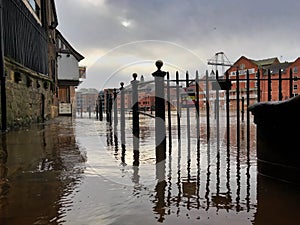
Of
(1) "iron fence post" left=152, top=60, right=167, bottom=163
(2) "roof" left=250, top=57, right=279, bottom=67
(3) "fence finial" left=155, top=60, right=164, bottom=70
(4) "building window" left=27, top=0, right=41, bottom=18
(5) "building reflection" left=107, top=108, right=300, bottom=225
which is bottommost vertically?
(5) "building reflection" left=107, top=108, right=300, bottom=225

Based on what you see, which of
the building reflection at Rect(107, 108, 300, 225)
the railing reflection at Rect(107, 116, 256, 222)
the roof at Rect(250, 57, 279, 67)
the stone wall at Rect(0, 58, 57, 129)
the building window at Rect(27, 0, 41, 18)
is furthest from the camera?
the roof at Rect(250, 57, 279, 67)

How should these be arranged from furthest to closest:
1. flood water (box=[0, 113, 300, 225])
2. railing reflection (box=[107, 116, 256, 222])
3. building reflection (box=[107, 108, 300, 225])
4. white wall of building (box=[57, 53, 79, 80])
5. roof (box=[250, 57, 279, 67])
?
1. roof (box=[250, 57, 279, 67])
2. white wall of building (box=[57, 53, 79, 80])
3. railing reflection (box=[107, 116, 256, 222])
4. building reflection (box=[107, 108, 300, 225])
5. flood water (box=[0, 113, 300, 225])

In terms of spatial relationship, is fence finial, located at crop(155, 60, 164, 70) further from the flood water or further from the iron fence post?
the flood water

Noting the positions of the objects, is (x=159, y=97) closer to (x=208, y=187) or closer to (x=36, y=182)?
(x=208, y=187)

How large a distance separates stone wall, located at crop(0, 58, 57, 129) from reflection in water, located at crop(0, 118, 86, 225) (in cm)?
478

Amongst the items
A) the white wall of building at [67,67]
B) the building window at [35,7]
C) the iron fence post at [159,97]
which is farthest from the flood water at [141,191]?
the white wall of building at [67,67]

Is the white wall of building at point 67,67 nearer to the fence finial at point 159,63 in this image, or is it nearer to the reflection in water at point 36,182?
the reflection in water at point 36,182

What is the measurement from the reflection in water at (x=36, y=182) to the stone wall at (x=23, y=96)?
4.78 metres

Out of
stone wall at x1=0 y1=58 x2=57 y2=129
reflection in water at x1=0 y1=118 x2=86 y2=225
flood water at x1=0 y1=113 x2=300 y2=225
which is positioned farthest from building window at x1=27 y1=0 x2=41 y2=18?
flood water at x1=0 y1=113 x2=300 y2=225

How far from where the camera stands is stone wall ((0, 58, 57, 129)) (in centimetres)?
1011

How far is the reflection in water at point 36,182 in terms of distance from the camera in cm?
248

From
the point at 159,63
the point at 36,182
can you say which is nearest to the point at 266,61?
the point at 159,63

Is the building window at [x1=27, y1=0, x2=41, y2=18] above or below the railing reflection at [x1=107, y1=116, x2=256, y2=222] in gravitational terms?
above

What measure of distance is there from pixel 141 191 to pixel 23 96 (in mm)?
10260
